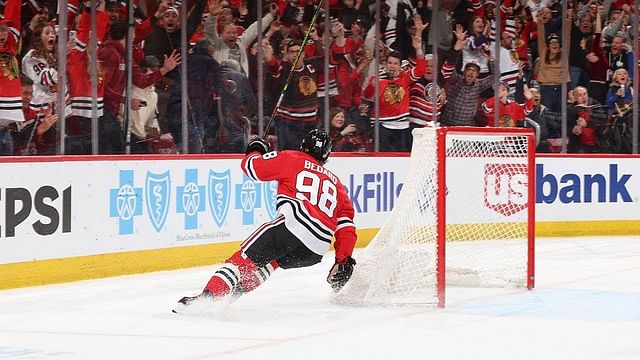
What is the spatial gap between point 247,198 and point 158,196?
1.06 meters

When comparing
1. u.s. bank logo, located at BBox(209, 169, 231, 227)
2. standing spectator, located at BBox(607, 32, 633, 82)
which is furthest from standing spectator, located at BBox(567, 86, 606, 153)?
u.s. bank logo, located at BBox(209, 169, 231, 227)

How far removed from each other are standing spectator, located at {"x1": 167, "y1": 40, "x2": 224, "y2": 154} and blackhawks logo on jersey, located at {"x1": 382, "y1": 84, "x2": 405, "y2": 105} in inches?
91.8

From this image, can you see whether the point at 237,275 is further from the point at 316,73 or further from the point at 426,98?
the point at 426,98

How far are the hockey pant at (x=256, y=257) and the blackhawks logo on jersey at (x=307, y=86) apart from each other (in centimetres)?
553

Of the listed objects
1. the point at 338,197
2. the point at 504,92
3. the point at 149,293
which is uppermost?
the point at 504,92

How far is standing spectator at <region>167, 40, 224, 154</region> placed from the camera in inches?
406

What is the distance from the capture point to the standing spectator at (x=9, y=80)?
8.80 m

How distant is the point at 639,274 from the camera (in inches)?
343

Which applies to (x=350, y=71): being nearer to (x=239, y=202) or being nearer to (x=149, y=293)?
(x=239, y=202)

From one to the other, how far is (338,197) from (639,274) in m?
3.12

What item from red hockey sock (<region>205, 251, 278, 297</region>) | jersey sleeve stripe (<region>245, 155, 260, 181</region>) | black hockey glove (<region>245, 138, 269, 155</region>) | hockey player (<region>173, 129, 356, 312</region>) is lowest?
red hockey sock (<region>205, 251, 278, 297</region>)

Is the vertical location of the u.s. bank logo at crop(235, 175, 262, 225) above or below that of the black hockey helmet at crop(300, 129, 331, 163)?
below

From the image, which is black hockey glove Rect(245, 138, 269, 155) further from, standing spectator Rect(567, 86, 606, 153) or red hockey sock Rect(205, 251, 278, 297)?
standing spectator Rect(567, 86, 606, 153)

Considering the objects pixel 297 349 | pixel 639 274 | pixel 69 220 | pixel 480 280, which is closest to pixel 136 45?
pixel 69 220
